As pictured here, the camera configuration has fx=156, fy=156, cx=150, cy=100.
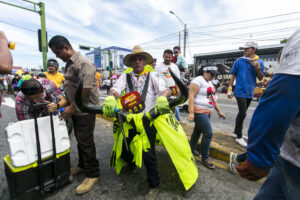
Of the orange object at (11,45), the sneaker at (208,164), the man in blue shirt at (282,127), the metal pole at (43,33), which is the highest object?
the metal pole at (43,33)

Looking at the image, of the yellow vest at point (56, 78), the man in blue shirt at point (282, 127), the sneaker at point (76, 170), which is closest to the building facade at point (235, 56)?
the yellow vest at point (56, 78)

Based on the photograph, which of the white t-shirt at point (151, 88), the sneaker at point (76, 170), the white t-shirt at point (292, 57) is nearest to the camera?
the white t-shirt at point (292, 57)

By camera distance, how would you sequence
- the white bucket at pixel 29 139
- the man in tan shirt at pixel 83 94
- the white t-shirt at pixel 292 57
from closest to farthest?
the white t-shirt at pixel 292 57 < the white bucket at pixel 29 139 < the man in tan shirt at pixel 83 94

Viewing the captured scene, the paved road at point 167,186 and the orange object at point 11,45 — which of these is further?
the paved road at point 167,186

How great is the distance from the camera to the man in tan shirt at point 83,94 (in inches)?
77.0

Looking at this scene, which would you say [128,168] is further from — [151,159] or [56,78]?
[56,78]

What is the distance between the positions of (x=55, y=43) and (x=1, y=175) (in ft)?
7.09

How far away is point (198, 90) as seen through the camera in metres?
2.48

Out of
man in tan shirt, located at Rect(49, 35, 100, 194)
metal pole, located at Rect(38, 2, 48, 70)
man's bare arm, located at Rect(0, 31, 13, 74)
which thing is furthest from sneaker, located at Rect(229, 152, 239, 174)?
metal pole, located at Rect(38, 2, 48, 70)

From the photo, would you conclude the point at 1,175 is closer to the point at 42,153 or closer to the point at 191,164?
the point at 42,153

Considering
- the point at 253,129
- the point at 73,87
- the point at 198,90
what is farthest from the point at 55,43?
the point at 253,129

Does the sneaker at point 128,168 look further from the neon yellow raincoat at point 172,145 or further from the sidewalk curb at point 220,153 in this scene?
the sidewalk curb at point 220,153

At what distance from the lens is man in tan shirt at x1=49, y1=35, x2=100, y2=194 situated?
1955 millimetres

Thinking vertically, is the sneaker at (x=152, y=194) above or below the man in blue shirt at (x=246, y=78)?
below
